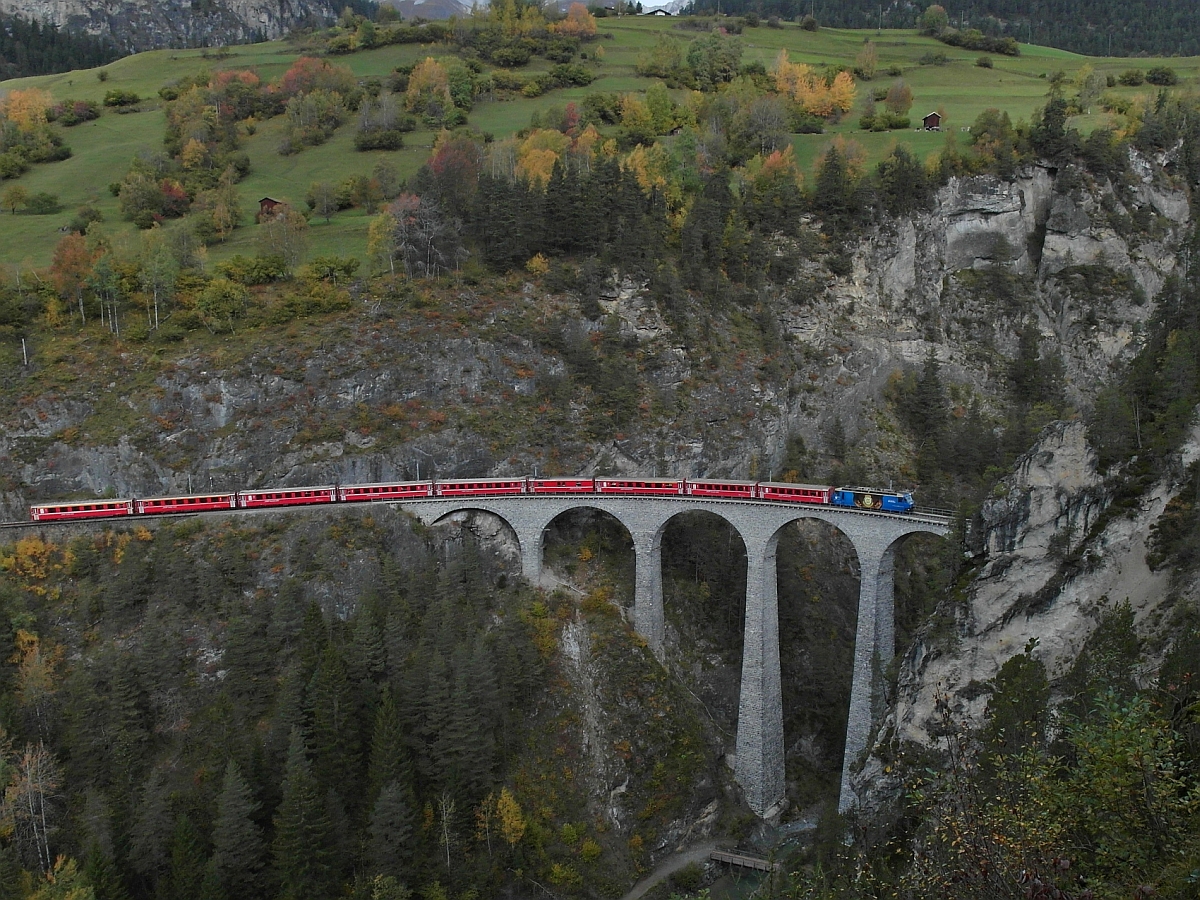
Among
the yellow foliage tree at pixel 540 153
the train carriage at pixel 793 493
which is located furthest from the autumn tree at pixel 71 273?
the train carriage at pixel 793 493

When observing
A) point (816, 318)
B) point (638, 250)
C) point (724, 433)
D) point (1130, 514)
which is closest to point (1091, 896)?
point (1130, 514)

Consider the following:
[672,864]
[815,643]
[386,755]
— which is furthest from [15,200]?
[672,864]

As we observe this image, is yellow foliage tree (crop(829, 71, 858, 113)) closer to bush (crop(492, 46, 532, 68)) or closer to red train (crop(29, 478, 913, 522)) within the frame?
bush (crop(492, 46, 532, 68))

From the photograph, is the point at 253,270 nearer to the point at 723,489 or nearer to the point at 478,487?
the point at 478,487

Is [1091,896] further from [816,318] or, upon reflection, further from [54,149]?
[54,149]

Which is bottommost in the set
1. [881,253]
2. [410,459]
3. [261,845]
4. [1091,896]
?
[261,845]

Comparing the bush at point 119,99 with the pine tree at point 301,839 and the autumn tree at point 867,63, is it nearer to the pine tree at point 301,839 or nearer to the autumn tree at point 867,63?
the autumn tree at point 867,63
